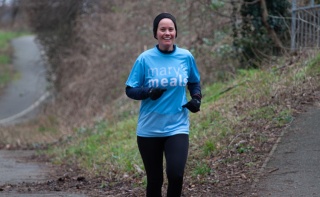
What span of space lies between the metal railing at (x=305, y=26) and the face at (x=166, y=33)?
664cm

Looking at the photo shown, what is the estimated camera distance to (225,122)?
10562 mm

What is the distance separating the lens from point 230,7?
16266 millimetres

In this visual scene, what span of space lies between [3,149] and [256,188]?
36.8 feet

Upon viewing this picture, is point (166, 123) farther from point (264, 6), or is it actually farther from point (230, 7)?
point (230, 7)

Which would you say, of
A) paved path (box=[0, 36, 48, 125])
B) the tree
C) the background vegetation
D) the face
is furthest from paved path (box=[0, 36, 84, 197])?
the tree

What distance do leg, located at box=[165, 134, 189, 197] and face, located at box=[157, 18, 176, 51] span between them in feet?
2.69

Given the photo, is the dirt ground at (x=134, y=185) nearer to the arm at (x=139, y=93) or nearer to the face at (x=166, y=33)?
the arm at (x=139, y=93)

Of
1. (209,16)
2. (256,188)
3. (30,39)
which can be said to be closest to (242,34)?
(209,16)

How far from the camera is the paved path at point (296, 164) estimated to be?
7.61 metres

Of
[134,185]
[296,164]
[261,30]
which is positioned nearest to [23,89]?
[261,30]

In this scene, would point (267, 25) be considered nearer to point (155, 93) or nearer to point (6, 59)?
point (155, 93)

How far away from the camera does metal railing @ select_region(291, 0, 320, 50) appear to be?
1323cm

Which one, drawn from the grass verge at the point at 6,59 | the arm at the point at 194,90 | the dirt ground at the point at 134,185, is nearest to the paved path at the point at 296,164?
the dirt ground at the point at 134,185

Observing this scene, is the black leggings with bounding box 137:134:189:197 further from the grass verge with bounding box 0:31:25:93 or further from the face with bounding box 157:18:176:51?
the grass verge with bounding box 0:31:25:93
